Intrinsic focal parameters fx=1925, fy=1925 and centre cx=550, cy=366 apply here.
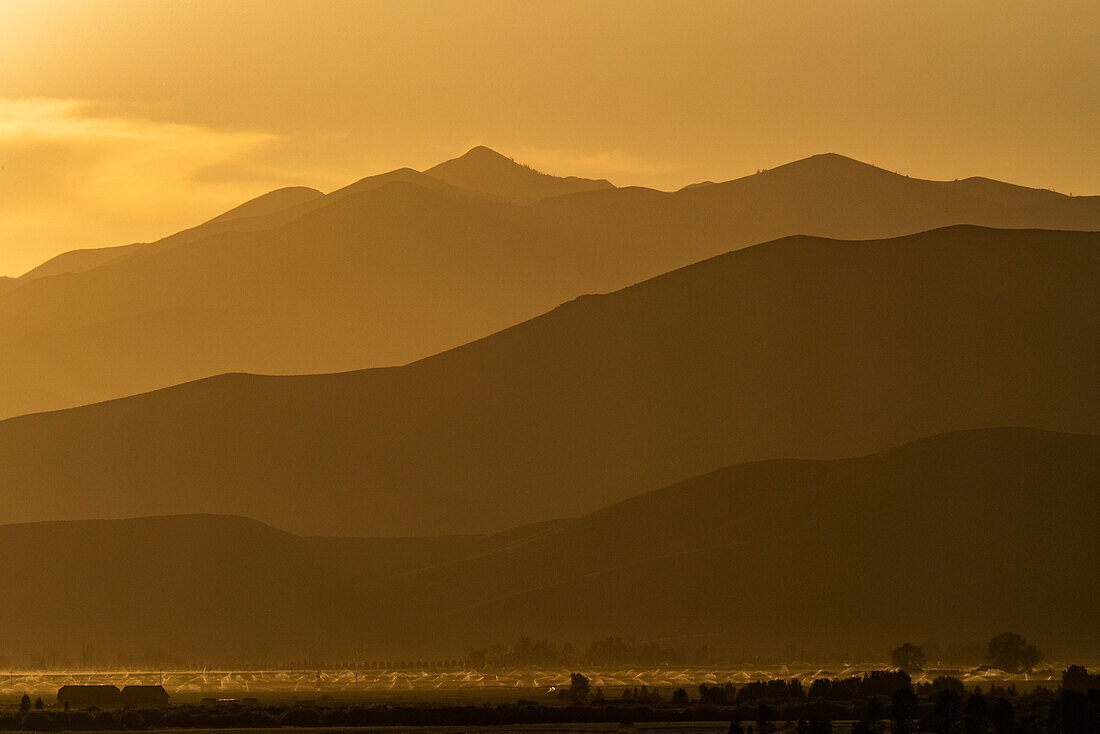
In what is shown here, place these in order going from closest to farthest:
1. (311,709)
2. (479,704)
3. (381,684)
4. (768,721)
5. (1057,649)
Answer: (768,721) → (311,709) → (479,704) → (381,684) → (1057,649)

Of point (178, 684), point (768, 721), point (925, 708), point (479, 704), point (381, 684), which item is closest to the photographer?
point (768, 721)

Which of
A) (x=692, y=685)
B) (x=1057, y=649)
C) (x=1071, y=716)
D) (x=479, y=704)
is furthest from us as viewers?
(x=1057, y=649)

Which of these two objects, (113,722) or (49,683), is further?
(49,683)

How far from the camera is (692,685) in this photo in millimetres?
155500

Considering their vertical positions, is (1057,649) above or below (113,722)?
above

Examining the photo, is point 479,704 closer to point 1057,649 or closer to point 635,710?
point 635,710

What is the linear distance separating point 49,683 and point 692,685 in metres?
65.3

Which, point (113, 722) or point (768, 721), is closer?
point (768, 721)

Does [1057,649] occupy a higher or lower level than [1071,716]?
higher

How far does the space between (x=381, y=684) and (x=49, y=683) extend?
3542 centimetres

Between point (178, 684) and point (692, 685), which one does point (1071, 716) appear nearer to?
point (692, 685)

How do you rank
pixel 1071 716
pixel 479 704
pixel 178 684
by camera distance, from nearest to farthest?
pixel 1071 716
pixel 479 704
pixel 178 684

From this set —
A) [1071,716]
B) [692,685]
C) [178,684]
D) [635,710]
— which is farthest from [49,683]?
[1071,716]

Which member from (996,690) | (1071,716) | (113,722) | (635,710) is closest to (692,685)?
(996,690)
